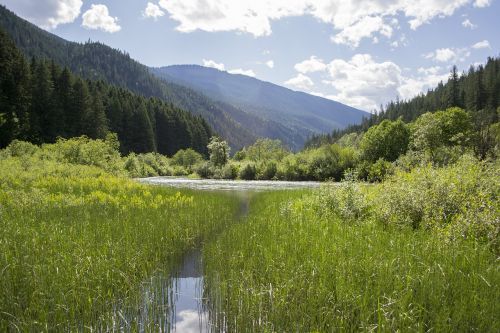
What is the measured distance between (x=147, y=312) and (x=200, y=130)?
4996 inches

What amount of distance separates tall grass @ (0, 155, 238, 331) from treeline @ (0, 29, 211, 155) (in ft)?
146

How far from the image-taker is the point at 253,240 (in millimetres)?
10398

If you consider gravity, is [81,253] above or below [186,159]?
below

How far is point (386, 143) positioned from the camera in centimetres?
6425

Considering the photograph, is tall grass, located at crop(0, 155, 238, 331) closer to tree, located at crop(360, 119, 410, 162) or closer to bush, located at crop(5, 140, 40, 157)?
bush, located at crop(5, 140, 40, 157)

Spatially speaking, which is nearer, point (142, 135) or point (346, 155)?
point (346, 155)

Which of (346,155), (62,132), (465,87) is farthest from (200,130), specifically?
(465,87)

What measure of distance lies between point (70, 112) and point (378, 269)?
3107 inches

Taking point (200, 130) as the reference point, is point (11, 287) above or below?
below

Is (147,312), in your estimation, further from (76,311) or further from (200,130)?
(200,130)

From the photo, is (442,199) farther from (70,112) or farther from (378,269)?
(70,112)

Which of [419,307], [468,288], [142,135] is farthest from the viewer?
[142,135]

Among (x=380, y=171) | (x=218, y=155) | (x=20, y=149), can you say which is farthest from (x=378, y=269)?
(x=218, y=155)

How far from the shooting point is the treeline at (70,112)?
2156 inches
